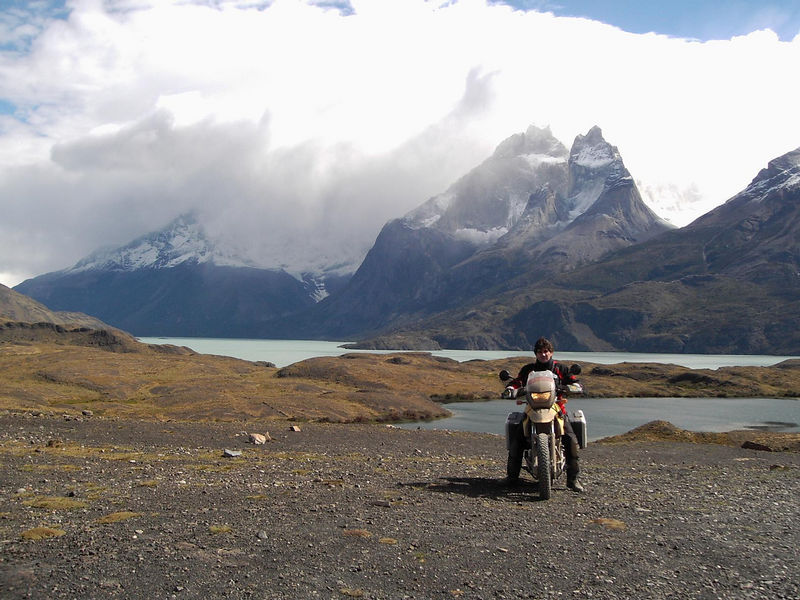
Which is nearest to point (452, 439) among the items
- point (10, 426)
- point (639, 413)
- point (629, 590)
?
point (10, 426)

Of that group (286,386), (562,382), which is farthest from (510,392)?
(286,386)

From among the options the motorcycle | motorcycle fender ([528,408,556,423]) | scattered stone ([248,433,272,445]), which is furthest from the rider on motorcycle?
scattered stone ([248,433,272,445])

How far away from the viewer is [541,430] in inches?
627

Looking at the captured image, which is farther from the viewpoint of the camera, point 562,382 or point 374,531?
point 562,382

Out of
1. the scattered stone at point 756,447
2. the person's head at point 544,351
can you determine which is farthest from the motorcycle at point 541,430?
the scattered stone at point 756,447

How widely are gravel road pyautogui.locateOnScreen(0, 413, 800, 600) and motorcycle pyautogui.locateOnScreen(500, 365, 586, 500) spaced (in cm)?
61

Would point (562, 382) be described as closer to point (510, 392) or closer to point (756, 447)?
point (510, 392)

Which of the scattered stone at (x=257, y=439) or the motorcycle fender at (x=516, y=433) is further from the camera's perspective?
the scattered stone at (x=257, y=439)

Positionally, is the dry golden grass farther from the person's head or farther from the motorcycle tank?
the person's head

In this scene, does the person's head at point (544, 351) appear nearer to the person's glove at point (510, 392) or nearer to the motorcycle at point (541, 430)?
the motorcycle at point (541, 430)

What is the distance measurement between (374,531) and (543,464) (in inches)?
199

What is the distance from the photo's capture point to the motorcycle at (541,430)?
1565 cm

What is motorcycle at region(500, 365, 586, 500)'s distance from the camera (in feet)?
51.3

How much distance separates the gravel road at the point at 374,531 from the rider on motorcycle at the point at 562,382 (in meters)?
0.74
